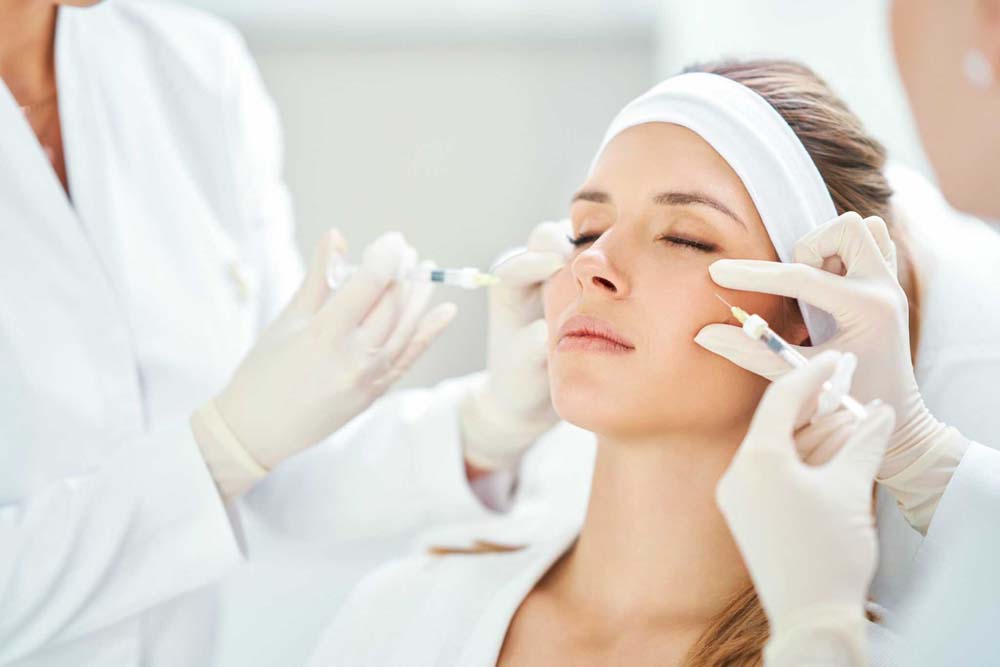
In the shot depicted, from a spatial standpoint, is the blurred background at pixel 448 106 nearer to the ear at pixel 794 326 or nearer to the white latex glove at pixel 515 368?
the white latex glove at pixel 515 368

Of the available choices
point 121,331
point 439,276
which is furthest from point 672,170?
point 121,331

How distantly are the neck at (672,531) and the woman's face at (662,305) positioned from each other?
2.2 inches

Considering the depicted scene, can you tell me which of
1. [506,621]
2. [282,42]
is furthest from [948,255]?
[282,42]

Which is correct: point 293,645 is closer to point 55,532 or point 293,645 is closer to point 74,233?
point 55,532

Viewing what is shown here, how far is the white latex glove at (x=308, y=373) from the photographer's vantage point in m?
1.38

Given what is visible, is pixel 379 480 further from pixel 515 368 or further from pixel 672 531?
pixel 672 531

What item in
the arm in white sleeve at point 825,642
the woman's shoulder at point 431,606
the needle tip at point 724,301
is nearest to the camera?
the arm in white sleeve at point 825,642

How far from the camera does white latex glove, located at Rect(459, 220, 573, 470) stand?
4.85ft

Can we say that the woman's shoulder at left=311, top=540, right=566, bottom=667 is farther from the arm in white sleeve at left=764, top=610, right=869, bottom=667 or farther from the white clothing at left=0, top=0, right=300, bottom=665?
the arm in white sleeve at left=764, top=610, right=869, bottom=667

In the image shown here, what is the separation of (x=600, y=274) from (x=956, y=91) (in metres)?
0.45

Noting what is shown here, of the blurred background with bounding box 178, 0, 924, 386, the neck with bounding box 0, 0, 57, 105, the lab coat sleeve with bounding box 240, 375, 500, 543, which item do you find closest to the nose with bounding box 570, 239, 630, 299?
the lab coat sleeve with bounding box 240, 375, 500, 543

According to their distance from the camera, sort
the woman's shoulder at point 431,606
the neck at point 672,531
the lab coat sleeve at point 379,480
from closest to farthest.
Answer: the neck at point 672,531
the woman's shoulder at point 431,606
the lab coat sleeve at point 379,480

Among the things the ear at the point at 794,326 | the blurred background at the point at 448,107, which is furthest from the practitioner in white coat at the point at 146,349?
the blurred background at the point at 448,107

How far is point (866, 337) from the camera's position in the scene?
1.13 m
